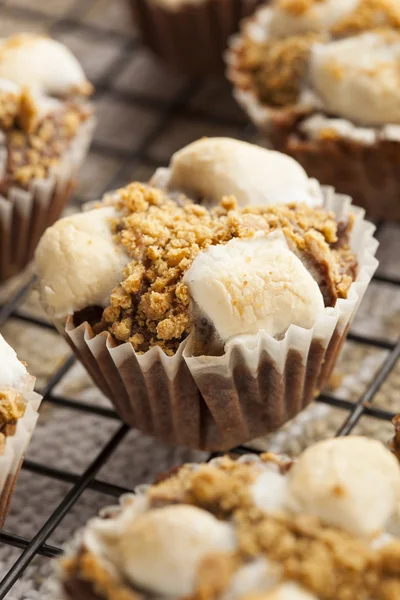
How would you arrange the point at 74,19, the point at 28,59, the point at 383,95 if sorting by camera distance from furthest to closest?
1. the point at 74,19
2. the point at 28,59
3. the point at 383,95

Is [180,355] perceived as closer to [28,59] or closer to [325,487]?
[325,487]

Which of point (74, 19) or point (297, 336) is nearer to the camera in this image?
point (297, 336)

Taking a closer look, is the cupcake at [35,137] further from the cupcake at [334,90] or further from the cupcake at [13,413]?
the cupcake at [13,413]

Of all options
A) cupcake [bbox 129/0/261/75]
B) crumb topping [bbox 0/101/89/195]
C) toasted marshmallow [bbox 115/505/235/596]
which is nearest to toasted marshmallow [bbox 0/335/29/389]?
toasted marshmallow [bbox 115/505/235/596]

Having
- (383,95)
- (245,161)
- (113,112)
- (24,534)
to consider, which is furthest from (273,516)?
(113,112)

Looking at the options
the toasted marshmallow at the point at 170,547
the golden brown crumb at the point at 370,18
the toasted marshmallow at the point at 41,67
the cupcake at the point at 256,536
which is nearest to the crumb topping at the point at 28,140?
the toasted marshmallow at the point at 41,67

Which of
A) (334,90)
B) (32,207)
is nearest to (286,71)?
(334,90)

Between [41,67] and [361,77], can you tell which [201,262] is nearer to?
[361,77]
